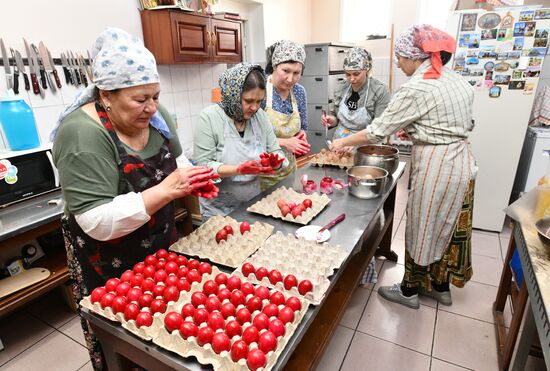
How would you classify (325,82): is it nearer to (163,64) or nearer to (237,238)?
(163,64)

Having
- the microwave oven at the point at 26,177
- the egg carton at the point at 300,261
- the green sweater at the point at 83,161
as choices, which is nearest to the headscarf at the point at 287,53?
the egg carton at the point at 300,261

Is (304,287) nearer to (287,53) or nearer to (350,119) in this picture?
(287,53)

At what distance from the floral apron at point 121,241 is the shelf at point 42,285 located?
35.1 inches

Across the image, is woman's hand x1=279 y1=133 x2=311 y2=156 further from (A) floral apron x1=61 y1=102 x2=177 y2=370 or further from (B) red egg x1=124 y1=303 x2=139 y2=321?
(B) red egg x1=124 y1=303 x2=139 y2=321

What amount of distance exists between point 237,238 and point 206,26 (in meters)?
2.43

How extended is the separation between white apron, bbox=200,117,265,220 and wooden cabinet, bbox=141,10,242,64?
4.79 ft

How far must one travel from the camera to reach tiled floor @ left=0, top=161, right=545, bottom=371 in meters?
1.91

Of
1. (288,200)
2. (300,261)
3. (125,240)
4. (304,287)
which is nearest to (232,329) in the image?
(304,287)

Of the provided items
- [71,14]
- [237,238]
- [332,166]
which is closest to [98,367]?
[237,238]

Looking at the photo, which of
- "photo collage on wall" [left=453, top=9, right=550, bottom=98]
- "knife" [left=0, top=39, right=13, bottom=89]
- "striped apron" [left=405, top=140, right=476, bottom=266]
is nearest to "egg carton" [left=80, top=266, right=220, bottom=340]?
"striped apron" [left=405, top=140, right=476, bottom=266]

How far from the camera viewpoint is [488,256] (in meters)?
2.93

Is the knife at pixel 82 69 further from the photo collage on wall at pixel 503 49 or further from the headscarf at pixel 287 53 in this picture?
the photo collage on wall at pixel 503 49

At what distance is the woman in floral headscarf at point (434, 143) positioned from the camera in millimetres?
1802

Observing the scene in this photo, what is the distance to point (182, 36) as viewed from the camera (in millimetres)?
2861
